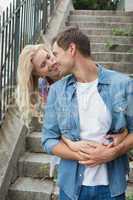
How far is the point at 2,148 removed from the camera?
505 centimetres

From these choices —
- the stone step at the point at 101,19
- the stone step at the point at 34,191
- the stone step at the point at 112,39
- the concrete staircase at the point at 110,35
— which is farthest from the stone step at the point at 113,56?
the stone step at the point at 34,191

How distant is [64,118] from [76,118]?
0.08m

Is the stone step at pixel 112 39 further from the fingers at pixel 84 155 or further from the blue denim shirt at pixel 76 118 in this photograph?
the fingers at pixel 84 155

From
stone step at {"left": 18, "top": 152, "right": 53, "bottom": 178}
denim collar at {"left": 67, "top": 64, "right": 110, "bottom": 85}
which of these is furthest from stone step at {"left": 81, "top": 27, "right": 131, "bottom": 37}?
denim collar at {"left": 67, "top": 64, "right": 110, "bottom": 85}

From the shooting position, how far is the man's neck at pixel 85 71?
9.52ft

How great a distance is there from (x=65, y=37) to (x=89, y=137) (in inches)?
24.0

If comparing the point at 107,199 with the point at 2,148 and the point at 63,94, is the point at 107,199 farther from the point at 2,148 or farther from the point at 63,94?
the point at 2,148

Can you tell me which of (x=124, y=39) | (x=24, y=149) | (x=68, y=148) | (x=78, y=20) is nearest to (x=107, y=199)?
(x=68, y=148)

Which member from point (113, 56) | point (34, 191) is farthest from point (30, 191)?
point (113, 56)

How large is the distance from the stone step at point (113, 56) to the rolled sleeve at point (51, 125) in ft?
16.9

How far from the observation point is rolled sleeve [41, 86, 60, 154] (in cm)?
302

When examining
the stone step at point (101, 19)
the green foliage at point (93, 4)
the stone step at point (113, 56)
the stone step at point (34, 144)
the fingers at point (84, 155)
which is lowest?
the stone step at point (34, 144)

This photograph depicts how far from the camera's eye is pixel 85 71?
2.92 metres

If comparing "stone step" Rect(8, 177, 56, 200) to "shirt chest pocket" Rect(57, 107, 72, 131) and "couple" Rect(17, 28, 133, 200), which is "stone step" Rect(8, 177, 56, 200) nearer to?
"couple" Rect(17, 28, 133, 200)
